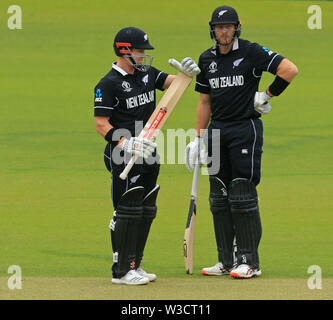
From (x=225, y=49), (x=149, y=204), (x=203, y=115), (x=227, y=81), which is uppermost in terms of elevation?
(x=225, y=49)

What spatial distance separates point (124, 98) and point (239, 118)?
0.86 m

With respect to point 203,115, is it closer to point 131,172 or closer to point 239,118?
point 239,118

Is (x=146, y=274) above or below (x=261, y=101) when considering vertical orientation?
below

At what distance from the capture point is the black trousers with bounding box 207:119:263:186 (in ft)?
22.7

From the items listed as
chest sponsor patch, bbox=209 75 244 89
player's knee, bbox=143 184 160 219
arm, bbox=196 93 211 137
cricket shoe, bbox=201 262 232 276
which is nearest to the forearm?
arm, bbox=196 93 211 137

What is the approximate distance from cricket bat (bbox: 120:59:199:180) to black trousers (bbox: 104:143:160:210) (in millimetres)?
125

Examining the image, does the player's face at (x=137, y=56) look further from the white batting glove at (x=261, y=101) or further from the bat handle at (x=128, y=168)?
the white batting glove at (x=261, y=101)

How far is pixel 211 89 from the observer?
7.08 meters

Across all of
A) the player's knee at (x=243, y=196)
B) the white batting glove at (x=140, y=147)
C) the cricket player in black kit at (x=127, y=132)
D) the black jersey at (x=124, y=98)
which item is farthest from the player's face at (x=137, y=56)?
the player's knee at (x=243, y=196)

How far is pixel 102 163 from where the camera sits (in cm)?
1265

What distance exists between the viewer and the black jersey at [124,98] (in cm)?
661

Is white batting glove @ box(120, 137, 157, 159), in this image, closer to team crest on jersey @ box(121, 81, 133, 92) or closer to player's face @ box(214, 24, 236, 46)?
team crest on jersey @ box(121, 81, 133, 92)

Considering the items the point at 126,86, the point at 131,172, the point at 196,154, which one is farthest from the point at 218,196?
the point at 126,86

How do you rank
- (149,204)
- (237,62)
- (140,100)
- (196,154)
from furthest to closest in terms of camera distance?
(196,154), (237,62), (149,204), (140,100)
